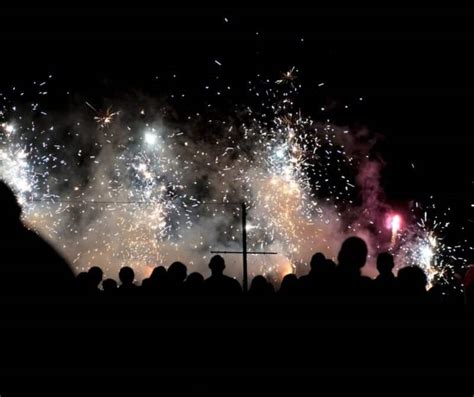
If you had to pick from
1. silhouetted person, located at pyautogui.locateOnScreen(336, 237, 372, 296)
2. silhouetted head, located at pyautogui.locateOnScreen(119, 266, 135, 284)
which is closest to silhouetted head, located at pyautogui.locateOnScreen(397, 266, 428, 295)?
silhouetted person, located at pyautogui.locateOnScreen(336, 237, 372, 296)

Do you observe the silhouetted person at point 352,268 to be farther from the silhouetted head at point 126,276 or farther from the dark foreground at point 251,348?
the silhouetted head at point 126,276

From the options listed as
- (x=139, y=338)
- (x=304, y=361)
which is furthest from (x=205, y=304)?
(x=304, y=361)

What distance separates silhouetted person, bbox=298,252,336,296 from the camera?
373 centimetres

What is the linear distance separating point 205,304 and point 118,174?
15.3m

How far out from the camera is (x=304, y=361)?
3219 mm

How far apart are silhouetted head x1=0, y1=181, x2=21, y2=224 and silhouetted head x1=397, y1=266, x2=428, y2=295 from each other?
2.72 metres

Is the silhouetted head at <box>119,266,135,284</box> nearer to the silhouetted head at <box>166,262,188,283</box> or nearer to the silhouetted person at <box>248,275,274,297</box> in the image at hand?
the silhouetted head at <box>166,262,188,283</box>

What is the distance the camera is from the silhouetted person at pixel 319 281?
12.3 feet

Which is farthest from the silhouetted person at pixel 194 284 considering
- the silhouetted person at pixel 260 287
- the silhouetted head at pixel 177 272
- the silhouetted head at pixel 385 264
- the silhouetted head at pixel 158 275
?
the silhouetted head at pixel 385 264

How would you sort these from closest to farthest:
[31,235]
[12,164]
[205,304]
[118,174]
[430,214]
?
[31,235]
[205,304]
[12,164]
[118,174]
[430,214]

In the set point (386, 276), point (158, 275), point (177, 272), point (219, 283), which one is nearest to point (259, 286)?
point (219, 283)

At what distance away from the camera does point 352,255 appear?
3.92 m

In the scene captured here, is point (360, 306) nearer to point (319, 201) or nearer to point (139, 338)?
point (139, 338)

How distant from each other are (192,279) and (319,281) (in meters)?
1.44
